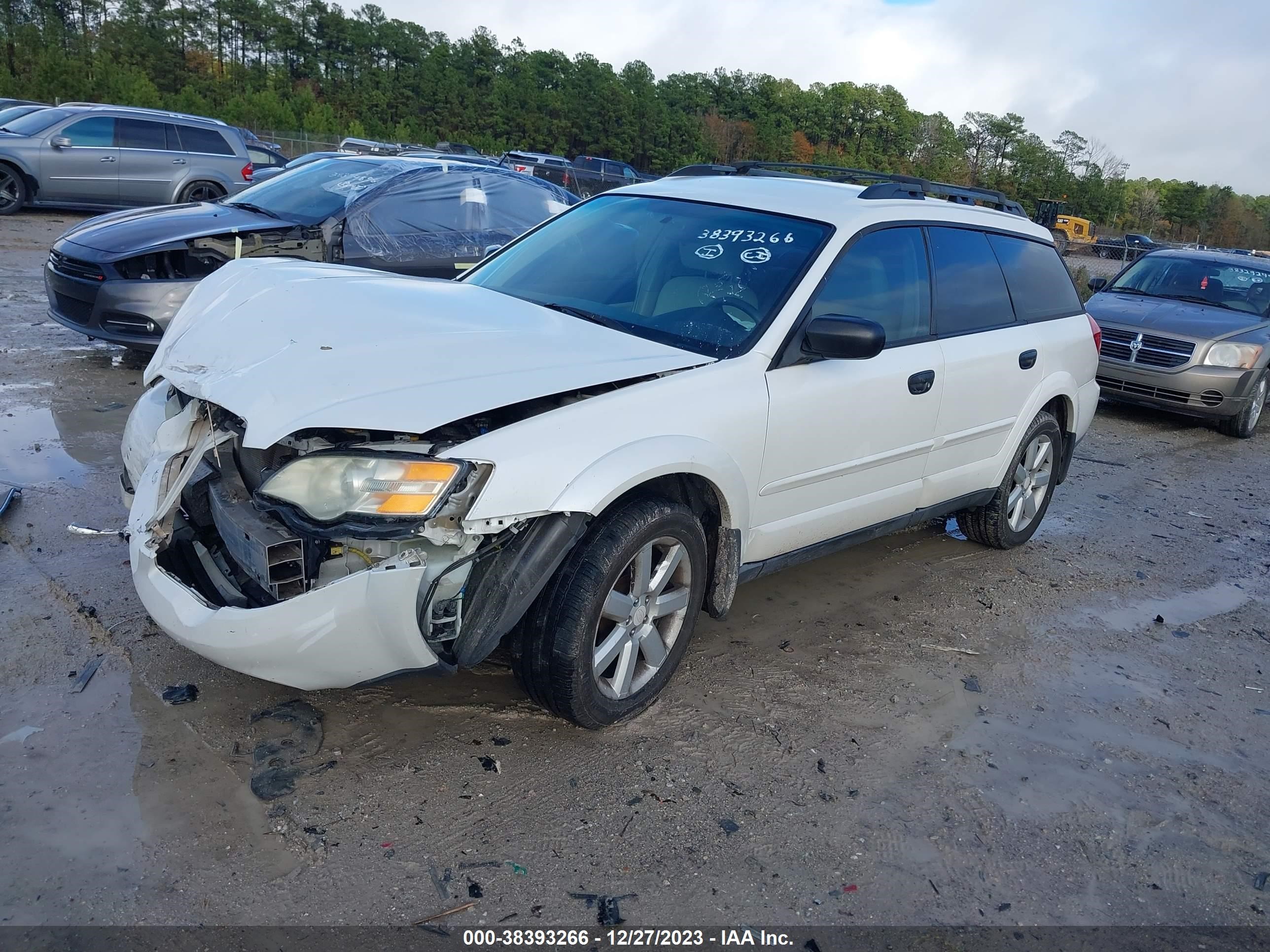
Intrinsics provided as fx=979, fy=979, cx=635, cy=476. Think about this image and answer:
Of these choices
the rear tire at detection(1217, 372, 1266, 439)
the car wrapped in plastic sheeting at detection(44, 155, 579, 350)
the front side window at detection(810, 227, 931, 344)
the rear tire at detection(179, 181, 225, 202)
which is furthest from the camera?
the rear tire at detection(179, 181, 225, 202)

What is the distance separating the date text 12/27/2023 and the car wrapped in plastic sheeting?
4.96 m

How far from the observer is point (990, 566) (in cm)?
532

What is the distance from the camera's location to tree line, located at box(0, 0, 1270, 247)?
4856 cm

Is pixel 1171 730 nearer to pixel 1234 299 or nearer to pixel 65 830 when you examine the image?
pixel 65 830

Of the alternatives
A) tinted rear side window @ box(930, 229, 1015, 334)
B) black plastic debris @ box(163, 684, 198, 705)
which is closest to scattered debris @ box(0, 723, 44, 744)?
black plastic debris @ box(163, 684, 198, 705)

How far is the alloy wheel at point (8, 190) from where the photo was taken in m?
14.1

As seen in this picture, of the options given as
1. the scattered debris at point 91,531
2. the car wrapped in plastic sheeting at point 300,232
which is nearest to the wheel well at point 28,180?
the car wrapped in plastic sheeting at point 300,232

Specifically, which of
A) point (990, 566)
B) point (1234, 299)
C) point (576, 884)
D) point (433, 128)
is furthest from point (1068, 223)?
point (576, 884)

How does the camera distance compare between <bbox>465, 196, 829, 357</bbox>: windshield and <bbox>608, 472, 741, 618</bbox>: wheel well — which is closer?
<bbox>608, 472, 741, 618</bbox>: wheel well

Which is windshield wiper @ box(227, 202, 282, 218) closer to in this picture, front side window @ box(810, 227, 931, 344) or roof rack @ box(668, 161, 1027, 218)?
roof rack @ box(668, 161, 1027, 218)

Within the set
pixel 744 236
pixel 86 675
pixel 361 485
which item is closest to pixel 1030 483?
pixel 744 236

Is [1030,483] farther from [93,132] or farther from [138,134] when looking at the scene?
[93,132]

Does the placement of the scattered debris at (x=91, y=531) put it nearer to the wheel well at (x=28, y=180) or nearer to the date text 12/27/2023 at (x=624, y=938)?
the date text 12/27/2023 at (x=624, y=938)

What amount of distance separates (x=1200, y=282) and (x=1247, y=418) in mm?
1665
